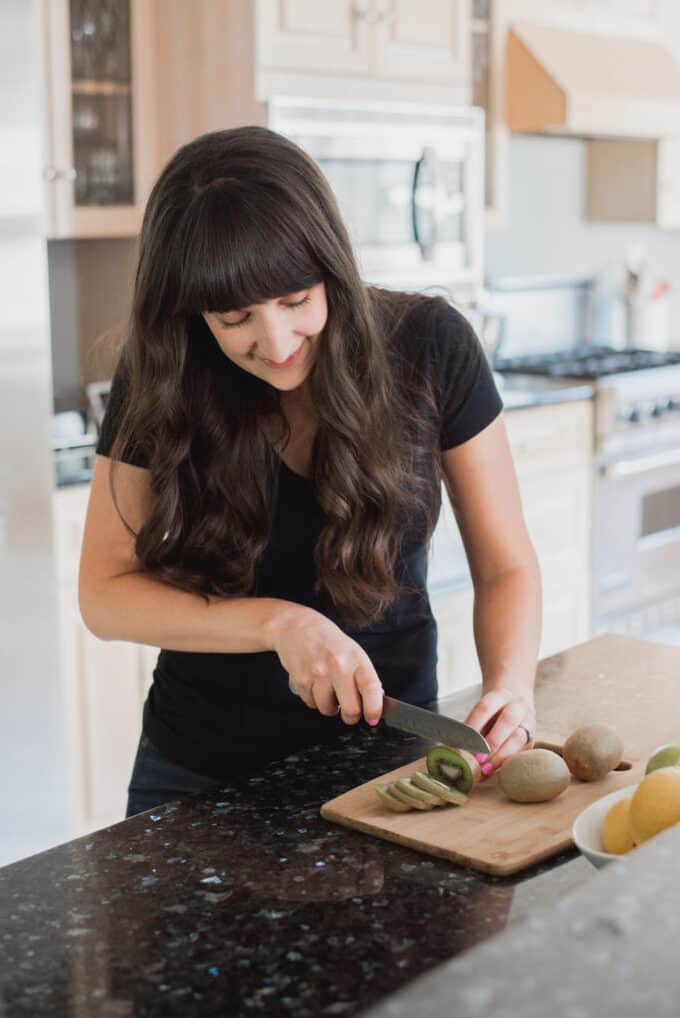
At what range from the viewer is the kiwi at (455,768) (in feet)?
4.11

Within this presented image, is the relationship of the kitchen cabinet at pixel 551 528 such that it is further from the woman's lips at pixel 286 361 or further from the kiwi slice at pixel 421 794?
the kiwi slice at pixel 421 794

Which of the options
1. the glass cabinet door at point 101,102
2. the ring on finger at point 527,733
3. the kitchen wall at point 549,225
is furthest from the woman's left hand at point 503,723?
the kitchen wall at point 549,225

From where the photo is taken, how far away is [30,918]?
1061mm

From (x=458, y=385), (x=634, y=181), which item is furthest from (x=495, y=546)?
(x=634, y=181)

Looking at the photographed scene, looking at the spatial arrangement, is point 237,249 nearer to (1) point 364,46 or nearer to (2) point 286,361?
(2) point 286,361

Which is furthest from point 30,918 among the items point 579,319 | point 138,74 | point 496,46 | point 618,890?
point 579,319

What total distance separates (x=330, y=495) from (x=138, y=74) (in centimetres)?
198

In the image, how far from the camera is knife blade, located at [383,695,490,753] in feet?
4.21

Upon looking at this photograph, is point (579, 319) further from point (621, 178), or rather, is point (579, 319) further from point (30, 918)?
point (30, 918)

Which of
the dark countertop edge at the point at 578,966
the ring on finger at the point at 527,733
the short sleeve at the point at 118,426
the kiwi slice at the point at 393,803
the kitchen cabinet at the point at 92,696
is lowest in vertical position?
the kitchen cabinet at the point at 92,696

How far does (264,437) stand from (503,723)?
439 millimetres

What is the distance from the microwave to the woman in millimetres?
1595

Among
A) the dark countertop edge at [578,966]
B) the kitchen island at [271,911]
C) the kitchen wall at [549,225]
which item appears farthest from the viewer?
the kitchen wall at [549,225]

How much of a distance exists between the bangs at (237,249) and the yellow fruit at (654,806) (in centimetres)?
61
